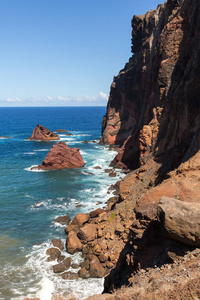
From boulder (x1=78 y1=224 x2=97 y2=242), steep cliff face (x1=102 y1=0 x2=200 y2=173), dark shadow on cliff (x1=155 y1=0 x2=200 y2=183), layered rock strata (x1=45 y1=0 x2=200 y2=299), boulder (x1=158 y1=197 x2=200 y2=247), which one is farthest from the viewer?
boulder (x1=78 y1=224 x2=97 y2=242)

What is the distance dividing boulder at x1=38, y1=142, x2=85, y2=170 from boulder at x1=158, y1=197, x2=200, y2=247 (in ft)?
162

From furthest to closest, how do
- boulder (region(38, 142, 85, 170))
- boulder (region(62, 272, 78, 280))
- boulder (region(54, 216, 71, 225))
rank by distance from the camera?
1. boulder (region(38, 142, 85, 170))
2. boulder (region(54, 216, 71, 225))
3. boulder (region(62, 272, 78, 280))

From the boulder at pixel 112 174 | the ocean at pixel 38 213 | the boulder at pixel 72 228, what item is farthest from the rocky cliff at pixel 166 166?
the ocean at pixel 38 213

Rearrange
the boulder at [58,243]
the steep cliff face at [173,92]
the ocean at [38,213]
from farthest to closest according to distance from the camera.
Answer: the boulder at [58,243]
the steep cliff face at [173,92]
the ocean at [38,213]

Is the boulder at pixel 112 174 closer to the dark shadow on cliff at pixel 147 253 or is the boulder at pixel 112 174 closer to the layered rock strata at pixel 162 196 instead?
the layered rock strata at pixel 162 196

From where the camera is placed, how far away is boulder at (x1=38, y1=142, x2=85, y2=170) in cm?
5741

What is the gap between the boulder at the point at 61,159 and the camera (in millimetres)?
57406

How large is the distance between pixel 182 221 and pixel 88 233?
722 inches

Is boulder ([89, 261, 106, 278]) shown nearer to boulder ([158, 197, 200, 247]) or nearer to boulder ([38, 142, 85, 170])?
boulder ([158, 197, 200, 247])

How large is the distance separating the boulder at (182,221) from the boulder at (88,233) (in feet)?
56.8

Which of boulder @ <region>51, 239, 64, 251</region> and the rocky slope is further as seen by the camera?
boulder @ <region>51, 239, 64, 251</region>

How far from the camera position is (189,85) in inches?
1043

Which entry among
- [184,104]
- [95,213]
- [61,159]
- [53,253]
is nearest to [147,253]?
[53,253]

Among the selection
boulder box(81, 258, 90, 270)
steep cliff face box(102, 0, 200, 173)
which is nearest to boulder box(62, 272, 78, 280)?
boulder box(81, 258, 90, 270)
